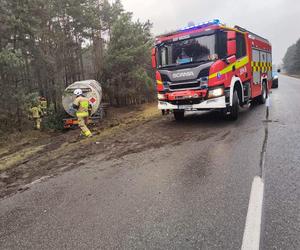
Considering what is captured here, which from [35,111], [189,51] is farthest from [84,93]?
[189,51]

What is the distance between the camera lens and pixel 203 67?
864cm

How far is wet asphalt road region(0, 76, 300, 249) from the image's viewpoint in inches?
121

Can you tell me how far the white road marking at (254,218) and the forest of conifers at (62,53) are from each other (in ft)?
35.3

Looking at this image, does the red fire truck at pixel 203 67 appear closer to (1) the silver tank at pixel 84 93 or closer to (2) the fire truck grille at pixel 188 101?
(2) the fire truck grille at pixel 188 101

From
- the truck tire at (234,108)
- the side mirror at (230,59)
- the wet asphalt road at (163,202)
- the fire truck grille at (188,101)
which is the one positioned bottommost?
the wet asphalt road at (163,202)

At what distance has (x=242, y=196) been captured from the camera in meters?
3.88

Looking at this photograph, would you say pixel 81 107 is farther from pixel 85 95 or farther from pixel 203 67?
pixel 203 67

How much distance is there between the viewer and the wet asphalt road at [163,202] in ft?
10.1

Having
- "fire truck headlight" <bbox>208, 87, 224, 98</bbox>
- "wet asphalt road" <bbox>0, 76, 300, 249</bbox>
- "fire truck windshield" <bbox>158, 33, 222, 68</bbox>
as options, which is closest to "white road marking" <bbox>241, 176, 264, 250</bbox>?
"wet asphalt road" <bbox>0, 76, 300, 249</bbox>

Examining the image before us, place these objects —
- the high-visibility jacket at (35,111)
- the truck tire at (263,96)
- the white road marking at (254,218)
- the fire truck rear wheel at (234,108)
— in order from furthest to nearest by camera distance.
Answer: the high-visibility jacket at (35,111) → the truck tire at (263,96) → the fire truck rear wheel at (234,108) → the white road marking at (254,218)

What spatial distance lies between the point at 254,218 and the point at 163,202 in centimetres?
119

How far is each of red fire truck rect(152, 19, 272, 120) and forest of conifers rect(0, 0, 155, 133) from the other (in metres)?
6.35

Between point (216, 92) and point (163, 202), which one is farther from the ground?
point (216, 92)

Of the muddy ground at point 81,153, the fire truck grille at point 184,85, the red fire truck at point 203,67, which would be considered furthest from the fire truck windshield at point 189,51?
the muddy ground at point 81,153
